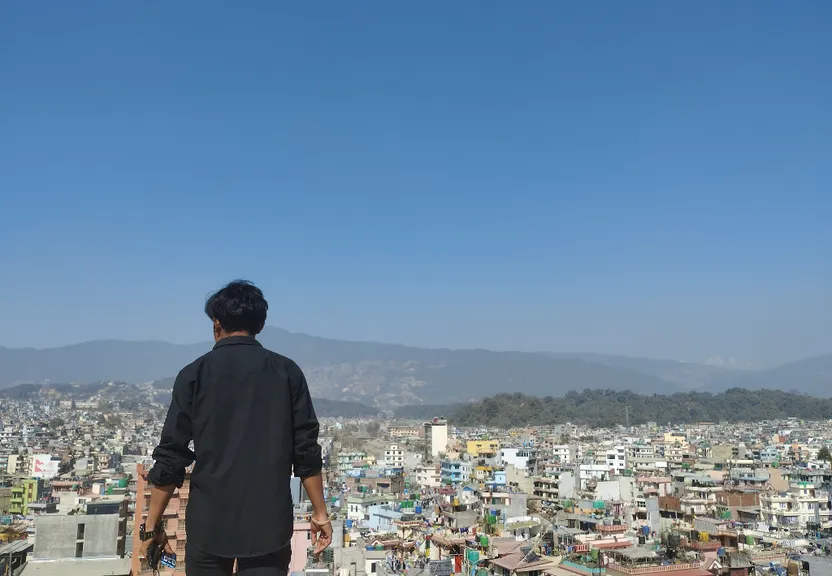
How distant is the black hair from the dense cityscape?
9.43 ft

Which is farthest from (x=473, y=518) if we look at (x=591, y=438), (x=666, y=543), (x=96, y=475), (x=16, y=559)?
(x=591, y=438)

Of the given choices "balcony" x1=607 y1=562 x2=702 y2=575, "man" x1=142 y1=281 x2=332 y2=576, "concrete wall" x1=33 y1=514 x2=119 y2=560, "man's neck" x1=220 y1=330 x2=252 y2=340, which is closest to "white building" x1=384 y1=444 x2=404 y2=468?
"balcony" x1=607 y1=562 x2=702 y2=575

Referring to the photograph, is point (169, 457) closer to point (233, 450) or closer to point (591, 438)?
point (233, 450)

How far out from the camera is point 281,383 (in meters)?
2.39

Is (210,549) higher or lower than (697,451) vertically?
higher

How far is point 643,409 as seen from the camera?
103312mm

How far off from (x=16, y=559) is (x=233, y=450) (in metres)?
15.7

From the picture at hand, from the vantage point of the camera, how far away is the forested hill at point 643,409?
304 feet

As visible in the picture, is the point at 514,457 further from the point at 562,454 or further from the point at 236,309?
the point at 236,309

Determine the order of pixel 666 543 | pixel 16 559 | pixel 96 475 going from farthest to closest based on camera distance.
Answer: pixel 96 475 → pixel 666 543 → pixel 16 559

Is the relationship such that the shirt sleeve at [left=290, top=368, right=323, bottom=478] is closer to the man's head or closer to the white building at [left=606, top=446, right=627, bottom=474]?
the man's head

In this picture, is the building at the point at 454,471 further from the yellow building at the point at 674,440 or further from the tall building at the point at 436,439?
the yellow building at the point at 674,440

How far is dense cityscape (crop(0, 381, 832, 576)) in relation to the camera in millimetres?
13484

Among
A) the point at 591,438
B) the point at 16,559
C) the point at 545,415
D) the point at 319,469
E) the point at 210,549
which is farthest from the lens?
the point at 545,415
